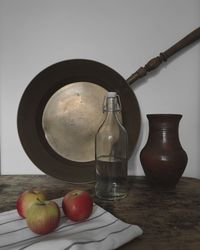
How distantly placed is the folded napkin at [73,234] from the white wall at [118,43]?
455mm

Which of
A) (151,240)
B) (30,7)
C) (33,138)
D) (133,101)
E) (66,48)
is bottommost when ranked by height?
(151,240)

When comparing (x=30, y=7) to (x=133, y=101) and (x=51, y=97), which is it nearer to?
(x=51, y=97)

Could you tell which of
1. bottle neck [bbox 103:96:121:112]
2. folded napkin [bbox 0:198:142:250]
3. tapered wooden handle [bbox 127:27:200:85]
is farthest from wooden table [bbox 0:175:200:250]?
tapered wooden handle [bbox 127:27:200:85]

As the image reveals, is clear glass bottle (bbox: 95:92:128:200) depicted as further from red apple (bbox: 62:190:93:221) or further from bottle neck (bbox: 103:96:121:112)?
red apple (bbox: 62:190:93:221)

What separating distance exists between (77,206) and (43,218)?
0.08 meters

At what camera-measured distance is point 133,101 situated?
32.4 inches

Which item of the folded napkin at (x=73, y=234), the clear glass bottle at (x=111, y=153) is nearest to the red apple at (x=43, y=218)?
the folded napkin at (x=73, y=234)

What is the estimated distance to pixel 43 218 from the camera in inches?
17.9

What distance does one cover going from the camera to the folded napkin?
41cm

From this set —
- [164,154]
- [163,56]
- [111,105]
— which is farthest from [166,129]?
[163,56]

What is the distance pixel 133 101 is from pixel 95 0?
0.41 meters

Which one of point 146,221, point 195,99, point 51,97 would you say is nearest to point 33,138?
point 51,97

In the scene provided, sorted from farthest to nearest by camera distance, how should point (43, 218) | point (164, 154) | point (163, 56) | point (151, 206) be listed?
point (163, 56) < point (164, 154) < point (151, 206) < point (43, 218)

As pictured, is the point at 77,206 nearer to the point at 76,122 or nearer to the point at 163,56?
the point at 76,122
